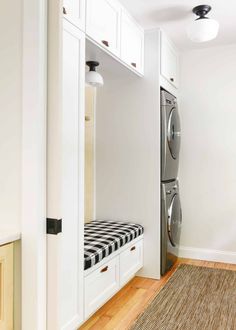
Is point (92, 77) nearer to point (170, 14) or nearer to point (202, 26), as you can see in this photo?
point (170, 14)

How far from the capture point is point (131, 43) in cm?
292

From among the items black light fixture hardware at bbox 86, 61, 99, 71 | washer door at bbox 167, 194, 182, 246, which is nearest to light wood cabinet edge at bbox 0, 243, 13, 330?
black light fixture hardware at bbox 86, 61, 99, 71

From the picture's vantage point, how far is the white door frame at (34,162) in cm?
130

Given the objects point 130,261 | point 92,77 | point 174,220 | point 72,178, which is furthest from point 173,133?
point 72,178

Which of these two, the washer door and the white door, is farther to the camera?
the washer door

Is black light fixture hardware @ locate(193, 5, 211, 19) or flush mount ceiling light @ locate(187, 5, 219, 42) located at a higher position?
black light fixture hardware @ locate(193, 5, 211, 19)

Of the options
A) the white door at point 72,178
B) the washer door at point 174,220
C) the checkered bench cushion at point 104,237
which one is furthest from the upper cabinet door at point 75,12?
the washer door at point 174,220

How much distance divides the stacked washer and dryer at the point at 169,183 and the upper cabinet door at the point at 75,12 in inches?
53.6

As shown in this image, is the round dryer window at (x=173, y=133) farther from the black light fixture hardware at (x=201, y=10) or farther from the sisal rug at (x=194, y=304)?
the sisal rug at (x=194, y=304)

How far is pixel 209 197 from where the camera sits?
3.81m

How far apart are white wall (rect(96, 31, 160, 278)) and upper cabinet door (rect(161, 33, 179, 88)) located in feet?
0.49

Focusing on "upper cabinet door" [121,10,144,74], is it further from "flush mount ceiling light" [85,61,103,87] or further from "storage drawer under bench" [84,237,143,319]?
"storage drawer under bench" [84,237,143,319]

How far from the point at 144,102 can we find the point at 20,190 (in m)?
2.13

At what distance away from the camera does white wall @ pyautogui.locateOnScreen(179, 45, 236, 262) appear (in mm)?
3709
